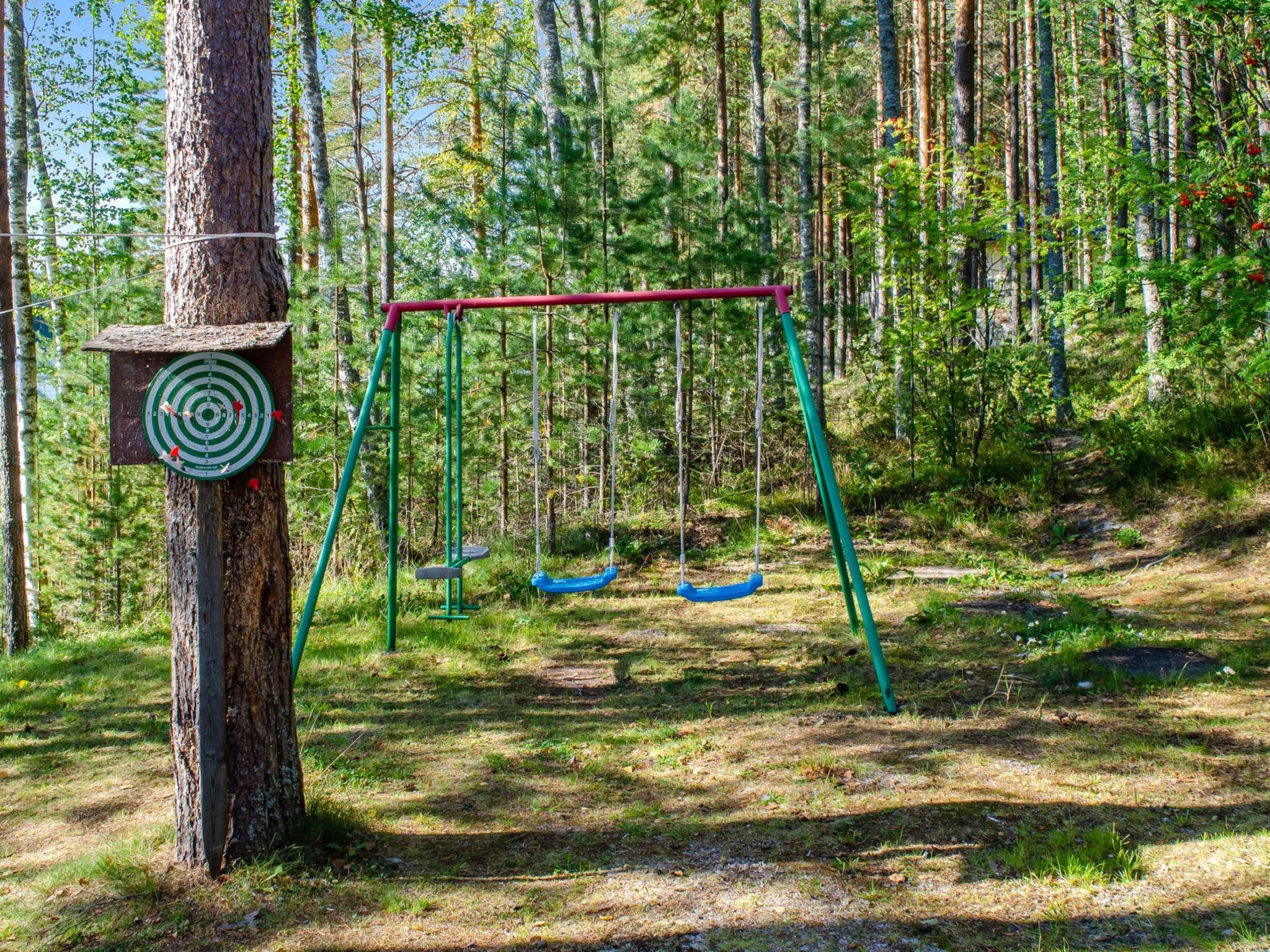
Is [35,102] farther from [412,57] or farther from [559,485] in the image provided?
[559,485]

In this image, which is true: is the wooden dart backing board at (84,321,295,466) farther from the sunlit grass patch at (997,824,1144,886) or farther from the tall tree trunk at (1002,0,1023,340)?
the tall tree trunk at (1002,0,1023,340)

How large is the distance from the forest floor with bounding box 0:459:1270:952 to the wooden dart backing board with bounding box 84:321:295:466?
4.74 feet

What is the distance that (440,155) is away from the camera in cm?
1631

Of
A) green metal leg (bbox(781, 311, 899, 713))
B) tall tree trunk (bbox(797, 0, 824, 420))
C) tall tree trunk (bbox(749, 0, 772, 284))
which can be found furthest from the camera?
tall tree trunk (bbox(749, 0, 772, 284))

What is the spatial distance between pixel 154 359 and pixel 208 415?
315mm

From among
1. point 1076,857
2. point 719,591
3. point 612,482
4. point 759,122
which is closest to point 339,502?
point 612,482

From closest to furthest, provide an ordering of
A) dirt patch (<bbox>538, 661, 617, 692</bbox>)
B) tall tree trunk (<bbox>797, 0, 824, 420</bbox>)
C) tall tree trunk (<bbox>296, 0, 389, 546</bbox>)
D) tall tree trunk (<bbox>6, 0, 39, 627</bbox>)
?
dirt patch (<bbox>538, 661, 617, 692</bbox>) < tall tree trunk (<bbox>296, 0, 389, 546</bbox>) < tall tree trunk (<bbox>6, 0, 39, 627</bbox>) < tall tree trunk (<bbox>797, 0, 824, 420</bbox>)

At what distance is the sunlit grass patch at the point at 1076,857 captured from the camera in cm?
279

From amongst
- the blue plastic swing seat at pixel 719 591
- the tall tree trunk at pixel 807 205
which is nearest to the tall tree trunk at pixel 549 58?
the tall tree trunk at pixel 807 205

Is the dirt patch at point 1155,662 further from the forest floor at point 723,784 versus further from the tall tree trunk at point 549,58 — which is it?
the tall tree trunk at point 549,58

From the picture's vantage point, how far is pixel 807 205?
1055 centimetres

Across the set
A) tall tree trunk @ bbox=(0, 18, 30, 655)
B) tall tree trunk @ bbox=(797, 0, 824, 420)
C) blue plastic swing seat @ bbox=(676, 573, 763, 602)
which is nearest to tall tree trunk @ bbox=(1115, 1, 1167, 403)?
tall tree trunk @ bbox=(797, 0, 824, 420)

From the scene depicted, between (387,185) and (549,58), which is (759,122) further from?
(387,185)

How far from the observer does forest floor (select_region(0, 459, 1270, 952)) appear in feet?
8.86
